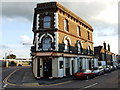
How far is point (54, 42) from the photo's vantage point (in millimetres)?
18672

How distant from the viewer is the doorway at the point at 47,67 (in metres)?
18.2

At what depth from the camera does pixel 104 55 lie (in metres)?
48.1

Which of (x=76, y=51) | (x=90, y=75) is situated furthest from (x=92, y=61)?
(x=90, y=75)

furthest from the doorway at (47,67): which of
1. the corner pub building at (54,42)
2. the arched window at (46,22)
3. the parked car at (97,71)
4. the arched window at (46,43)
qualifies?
the parked car at (97,71)

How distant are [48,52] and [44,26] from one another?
425 cm

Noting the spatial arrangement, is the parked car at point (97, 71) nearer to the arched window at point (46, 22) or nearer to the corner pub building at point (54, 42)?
the corner pub building at point (54, 42)

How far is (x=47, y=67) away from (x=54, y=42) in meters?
3.70

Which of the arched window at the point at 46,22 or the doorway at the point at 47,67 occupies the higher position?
the arched window at the point at 46,22

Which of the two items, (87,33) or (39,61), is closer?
(39,61)

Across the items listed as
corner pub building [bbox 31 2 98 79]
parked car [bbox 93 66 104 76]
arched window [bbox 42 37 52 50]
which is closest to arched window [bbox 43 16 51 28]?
corner pub building [bbox 31 2 98 79]

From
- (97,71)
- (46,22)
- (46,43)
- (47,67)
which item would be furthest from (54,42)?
(97,71)

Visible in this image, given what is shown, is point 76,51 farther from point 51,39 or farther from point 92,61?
point 92,61

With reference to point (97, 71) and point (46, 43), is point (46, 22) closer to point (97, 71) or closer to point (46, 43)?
point (46, 43)

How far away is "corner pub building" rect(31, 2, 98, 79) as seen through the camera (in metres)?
18.1
